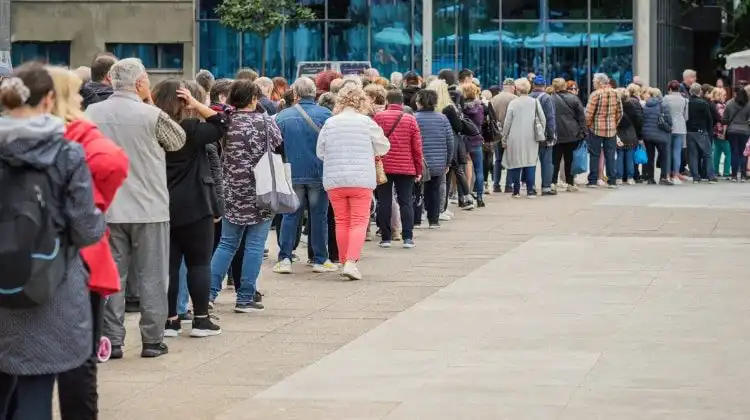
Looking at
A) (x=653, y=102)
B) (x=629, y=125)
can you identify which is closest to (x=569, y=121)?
(x=629, y=125)

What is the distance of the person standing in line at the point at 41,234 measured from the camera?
6.34 m

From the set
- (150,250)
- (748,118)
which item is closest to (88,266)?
(150,250)

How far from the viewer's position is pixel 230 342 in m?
11.4

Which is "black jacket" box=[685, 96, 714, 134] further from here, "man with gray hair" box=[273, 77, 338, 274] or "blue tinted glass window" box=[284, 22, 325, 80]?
"blue tinted glass window" box=[284, 22, 325, 80]

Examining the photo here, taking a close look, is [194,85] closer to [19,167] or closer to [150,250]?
[150,250]

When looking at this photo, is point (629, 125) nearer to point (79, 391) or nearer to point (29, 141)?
point (79, 391)

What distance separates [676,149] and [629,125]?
1.25 meters

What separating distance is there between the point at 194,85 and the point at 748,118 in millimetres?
19980

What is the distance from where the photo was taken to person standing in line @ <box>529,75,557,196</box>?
25.5m

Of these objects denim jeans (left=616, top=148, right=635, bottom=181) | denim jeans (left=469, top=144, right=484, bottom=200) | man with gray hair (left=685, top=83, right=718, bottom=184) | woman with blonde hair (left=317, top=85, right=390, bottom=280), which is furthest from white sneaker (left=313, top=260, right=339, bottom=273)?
man with gray hair (left=685, top=83, right=718, bottom=184)

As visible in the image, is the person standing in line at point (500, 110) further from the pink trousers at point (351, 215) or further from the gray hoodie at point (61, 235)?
the gray hoodie at point (61, 235)

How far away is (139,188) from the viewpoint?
1038 cm

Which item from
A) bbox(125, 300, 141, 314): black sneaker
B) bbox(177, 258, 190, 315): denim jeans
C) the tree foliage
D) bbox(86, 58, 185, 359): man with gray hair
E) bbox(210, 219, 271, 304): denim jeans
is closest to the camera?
bbox(86, 58, 185, 359): man with gray hair

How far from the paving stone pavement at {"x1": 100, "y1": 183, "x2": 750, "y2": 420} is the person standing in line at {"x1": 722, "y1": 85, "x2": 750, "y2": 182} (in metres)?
11.7
